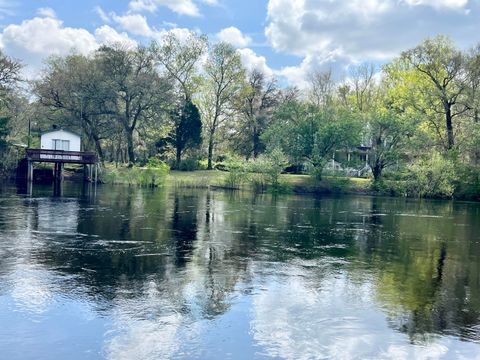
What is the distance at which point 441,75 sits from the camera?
2135 inches

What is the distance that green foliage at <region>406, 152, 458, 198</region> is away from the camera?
50.3 meters

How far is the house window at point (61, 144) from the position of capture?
57531mm

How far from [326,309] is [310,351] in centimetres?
238

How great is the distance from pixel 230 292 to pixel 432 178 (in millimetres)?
44458

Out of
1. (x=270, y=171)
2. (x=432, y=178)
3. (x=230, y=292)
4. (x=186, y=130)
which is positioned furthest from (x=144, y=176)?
(x=230, y=292)

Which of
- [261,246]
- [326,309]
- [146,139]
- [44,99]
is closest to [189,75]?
[146,139]

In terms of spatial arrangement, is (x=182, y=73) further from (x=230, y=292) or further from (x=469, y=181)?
(x=230, y=292)

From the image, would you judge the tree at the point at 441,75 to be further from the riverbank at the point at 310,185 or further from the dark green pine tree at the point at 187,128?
the dark green pine tree at the point at 187,128

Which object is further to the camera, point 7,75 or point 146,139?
point 146,139

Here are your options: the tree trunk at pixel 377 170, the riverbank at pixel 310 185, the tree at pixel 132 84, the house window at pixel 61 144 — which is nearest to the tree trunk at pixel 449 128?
the tree trunk at pixel 377 170

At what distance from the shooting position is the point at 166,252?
1580 centimetres

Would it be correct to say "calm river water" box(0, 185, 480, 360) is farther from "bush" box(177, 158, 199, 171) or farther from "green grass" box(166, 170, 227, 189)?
"bush" box(177, 158, 199, 171)

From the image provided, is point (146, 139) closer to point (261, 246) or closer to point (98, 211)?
point (98, 211)

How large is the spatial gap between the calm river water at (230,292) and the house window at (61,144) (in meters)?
37.2
